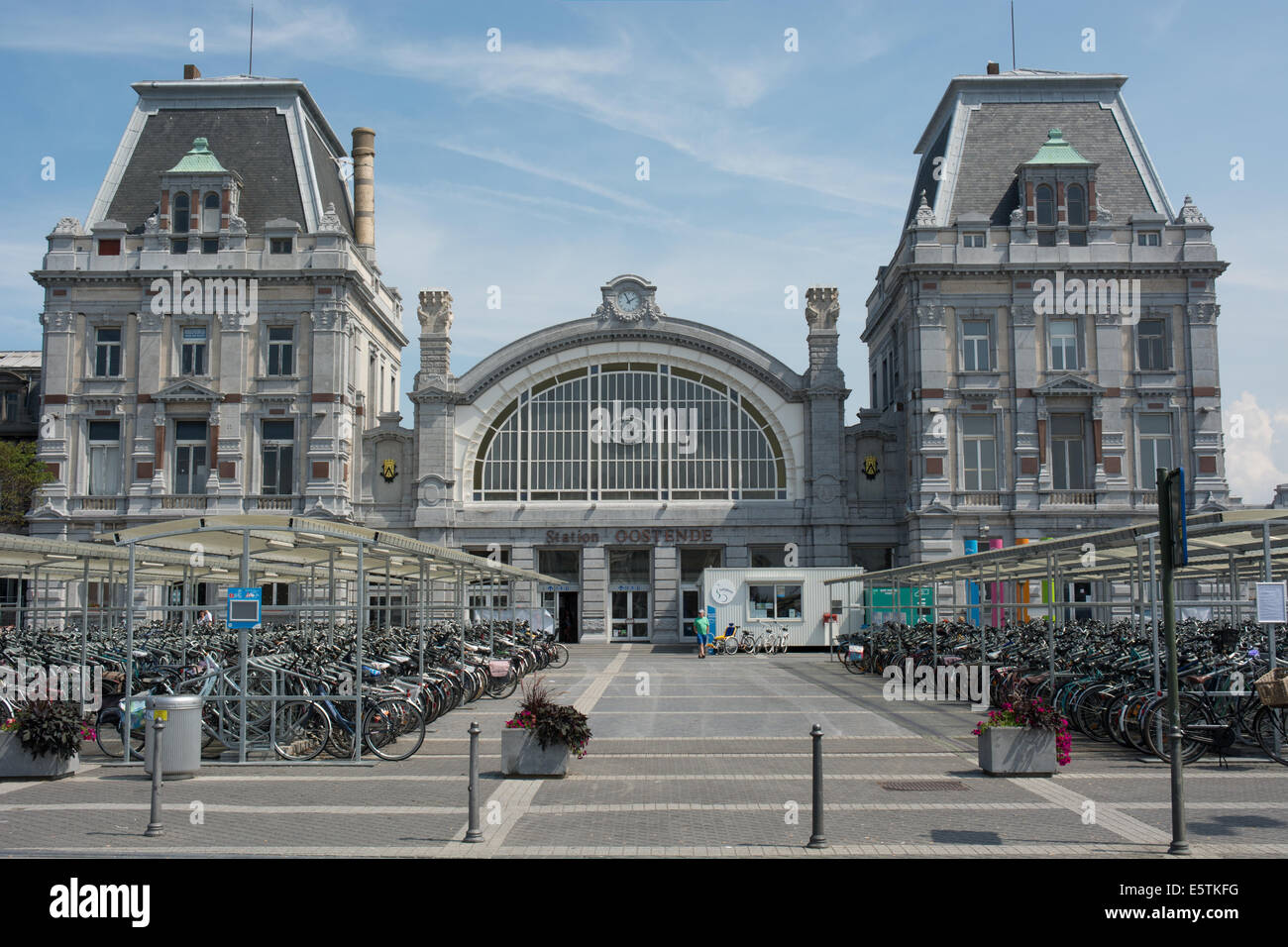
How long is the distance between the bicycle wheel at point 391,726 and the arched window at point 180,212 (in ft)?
126

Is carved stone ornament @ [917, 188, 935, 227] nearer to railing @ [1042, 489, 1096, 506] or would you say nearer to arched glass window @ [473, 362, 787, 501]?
arched glass window @ [473, 362, 787, 501]

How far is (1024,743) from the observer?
14.6 meters

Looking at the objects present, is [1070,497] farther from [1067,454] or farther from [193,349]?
[193,349]

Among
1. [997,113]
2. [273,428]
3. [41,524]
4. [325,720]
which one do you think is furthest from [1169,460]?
[41,524]

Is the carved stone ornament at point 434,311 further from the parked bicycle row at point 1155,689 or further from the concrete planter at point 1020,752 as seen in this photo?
the concrete planter at point 1020,752

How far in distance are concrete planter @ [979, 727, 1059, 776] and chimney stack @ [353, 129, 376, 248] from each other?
1925 inches

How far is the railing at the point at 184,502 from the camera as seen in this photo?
48.1 m

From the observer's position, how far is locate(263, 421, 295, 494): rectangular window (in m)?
48.8

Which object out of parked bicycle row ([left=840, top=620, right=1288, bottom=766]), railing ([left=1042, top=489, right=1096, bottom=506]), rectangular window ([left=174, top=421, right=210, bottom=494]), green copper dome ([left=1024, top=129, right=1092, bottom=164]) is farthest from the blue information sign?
green copper dome ([left=1024, top=129, right=1092, bottom=164])

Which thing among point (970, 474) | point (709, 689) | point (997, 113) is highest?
point (997, 113)
